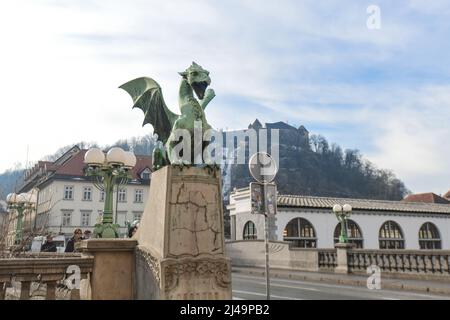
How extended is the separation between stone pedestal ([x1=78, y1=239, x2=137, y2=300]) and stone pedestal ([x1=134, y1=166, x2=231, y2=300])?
1.25ft

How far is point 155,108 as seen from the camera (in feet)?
21.9

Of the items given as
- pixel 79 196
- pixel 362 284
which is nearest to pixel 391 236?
pixel 362 284

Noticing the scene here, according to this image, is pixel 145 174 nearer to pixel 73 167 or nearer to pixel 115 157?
pixel 73 167

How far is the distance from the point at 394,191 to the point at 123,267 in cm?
9165

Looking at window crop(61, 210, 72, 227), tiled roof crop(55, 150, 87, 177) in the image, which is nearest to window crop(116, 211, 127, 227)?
window crop(61, 210, 72, 227)

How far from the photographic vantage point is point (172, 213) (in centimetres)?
515

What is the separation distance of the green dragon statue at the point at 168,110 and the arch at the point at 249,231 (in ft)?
85.4

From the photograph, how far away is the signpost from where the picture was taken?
7559 mm

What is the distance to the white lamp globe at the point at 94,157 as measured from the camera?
10.4 metres

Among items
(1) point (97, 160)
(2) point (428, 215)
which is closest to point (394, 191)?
(2) point (428, 215)

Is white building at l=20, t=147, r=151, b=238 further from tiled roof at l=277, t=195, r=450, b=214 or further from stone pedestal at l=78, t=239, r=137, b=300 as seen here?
stone pedestal at l=78, t=239, r=137, b=300

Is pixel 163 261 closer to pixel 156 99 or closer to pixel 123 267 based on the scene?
pixel 123 267

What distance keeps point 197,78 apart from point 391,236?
32553 millimetres
